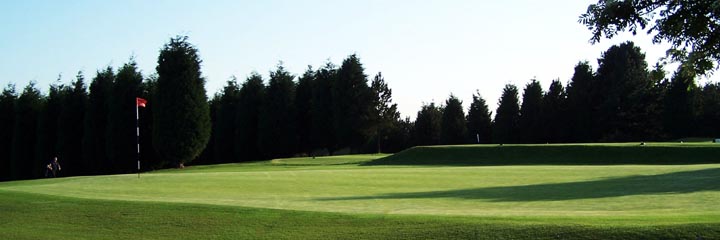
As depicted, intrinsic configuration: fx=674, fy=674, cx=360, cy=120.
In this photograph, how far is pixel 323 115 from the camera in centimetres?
7150

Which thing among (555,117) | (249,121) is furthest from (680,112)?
(249,121)

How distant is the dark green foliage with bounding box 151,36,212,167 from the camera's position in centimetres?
5272

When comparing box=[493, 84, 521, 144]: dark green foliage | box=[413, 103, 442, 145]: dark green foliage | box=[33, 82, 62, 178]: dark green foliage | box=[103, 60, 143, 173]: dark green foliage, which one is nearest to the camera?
box=[103, 60, 143, 173]: dark green foliage

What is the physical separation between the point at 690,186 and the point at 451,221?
37.8 feet

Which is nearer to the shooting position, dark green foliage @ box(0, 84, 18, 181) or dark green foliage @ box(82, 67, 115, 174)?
dark green foliage @ box(82, 67, 115, 174)

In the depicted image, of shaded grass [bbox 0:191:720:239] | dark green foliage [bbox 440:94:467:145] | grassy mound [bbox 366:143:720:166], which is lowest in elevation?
shaded grass [bbox 0:191:720:239]

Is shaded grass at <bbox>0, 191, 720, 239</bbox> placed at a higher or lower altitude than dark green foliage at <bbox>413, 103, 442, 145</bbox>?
lower

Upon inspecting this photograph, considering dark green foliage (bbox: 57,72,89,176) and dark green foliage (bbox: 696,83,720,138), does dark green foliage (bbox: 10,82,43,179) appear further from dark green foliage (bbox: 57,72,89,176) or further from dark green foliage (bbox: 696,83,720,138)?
dark green foliage (bbox: 696,83,720,138)

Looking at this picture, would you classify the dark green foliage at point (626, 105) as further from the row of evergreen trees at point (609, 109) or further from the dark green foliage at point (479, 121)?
the dark green foliage at point (479, 121)

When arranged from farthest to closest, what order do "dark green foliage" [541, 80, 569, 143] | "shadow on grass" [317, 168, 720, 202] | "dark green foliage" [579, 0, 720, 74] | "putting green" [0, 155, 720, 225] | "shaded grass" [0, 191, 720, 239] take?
1. "dark green foliage" [541, 80, 569, 143]
2. "shadow on grass" [317, 168, 720, 202]
3. "putting green" [0, 155, 720, 225]
4. "shaded grass" [0, 191, 720, 239]
5. "dark green foliage" [579, 0, 720, 74]

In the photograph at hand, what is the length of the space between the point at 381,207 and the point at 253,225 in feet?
11.2

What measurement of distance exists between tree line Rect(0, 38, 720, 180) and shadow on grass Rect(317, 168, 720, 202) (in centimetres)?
4441

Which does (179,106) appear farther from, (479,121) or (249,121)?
(479,121)

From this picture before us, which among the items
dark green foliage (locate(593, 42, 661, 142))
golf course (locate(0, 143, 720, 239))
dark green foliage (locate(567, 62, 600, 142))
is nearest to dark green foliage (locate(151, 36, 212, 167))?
golf course (locate(0, 143, 720, 239))
